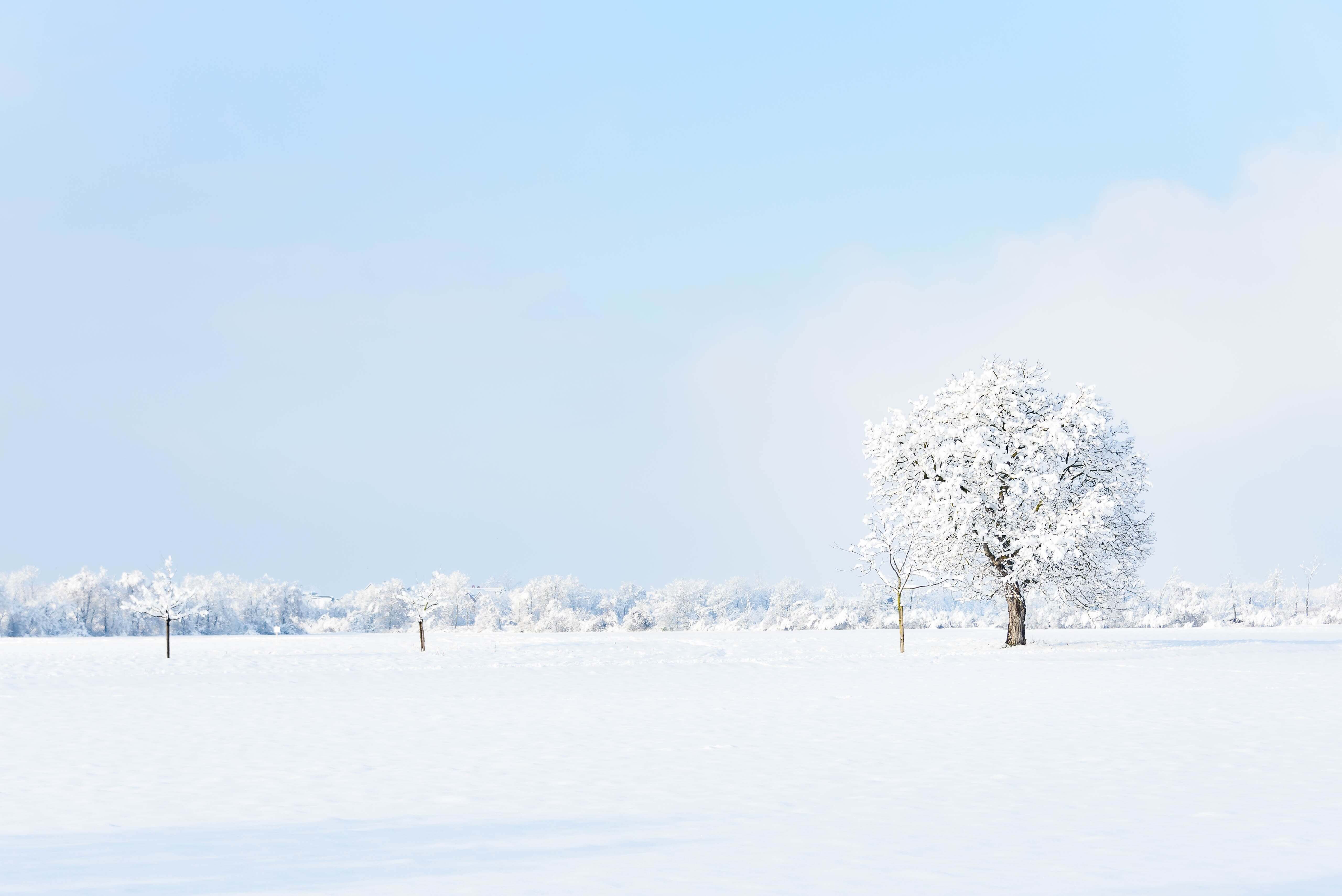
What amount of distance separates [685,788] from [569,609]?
124294mm

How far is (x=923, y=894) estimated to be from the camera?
712 centimetres

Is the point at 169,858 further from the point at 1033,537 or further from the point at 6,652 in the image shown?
the point at 6,652

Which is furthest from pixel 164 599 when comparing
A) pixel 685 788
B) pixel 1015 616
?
pixel 685 788

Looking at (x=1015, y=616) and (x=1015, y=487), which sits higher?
(x=1015, y=487)

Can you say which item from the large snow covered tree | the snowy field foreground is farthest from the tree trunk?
the snowy field foreground

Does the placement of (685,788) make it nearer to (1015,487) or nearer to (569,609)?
(1015,487)

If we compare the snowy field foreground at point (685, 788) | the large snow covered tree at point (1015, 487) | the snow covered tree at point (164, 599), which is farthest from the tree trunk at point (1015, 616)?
the snow covered tree at point (164, 599)

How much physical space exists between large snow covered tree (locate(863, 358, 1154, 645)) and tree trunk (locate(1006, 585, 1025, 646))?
0.20 ft

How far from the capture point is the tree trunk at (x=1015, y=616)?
137 feet

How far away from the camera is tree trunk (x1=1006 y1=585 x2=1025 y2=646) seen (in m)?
41.8

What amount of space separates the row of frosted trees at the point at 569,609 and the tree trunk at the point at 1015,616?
2234 inches

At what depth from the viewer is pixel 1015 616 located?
4262cm

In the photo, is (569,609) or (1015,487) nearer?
(1015,487)

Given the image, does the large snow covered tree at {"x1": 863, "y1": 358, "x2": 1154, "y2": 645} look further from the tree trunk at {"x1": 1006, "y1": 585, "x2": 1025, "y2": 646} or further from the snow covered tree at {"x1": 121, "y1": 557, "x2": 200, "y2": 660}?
the snow covered tree at {"x1": 121, "y1": 557, "x2": 200, "y2": 660}
